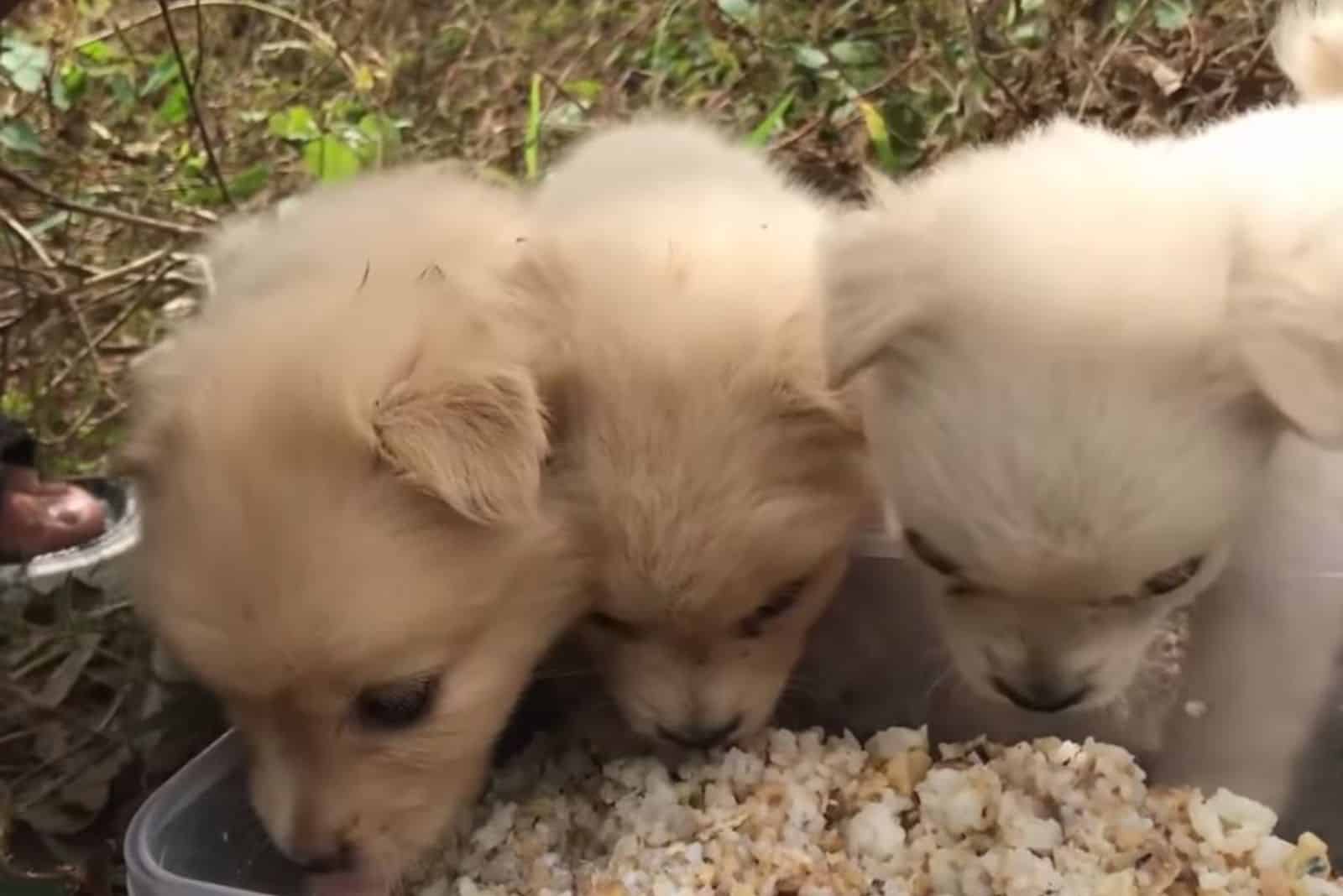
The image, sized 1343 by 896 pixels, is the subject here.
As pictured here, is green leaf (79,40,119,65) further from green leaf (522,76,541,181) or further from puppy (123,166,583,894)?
puppy (123,166,583,894)

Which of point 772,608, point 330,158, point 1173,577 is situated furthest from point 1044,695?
point 330,158

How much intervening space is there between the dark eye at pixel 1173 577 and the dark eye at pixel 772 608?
0.48m

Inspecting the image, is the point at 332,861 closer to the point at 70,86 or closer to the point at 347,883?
the point at 347,883

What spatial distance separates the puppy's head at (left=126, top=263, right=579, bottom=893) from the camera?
2008mm

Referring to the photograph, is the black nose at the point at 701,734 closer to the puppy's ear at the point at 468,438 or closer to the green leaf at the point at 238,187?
the puppy's ear at the point at 468,438

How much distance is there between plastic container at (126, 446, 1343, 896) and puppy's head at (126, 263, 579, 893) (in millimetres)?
196

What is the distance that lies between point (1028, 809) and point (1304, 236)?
2.85 feet

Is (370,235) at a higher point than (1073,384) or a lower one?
lower

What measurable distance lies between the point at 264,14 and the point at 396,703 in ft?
10.4

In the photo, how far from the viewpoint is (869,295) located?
2088mm

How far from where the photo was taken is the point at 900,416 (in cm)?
214

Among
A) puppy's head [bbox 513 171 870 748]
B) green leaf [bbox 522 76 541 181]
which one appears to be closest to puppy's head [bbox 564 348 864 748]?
puppy's head [bbox 513 171 870 748]

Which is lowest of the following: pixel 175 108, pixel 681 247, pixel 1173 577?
pixel 175 108

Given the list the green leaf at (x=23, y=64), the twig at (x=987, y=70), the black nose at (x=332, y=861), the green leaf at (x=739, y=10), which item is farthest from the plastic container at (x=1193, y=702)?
the green leaf at (x=23, y=64)
